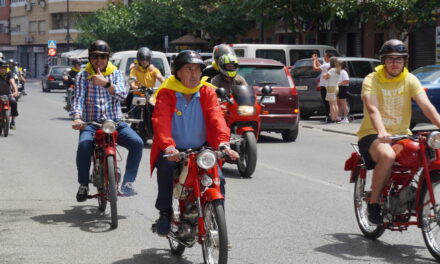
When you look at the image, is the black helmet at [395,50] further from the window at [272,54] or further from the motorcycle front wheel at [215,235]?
the window at [272,54]

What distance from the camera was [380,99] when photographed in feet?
24.2

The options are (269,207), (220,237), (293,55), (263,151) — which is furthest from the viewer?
(293,55)

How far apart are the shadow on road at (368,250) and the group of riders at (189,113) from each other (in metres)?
0.26

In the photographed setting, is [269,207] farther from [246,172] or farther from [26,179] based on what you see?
[26,179]

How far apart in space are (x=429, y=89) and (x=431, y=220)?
1293 centimetres

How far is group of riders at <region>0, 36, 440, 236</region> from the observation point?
21.8ft

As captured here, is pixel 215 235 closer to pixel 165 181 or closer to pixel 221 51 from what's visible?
pixel 165 181

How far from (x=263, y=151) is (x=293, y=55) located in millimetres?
11231

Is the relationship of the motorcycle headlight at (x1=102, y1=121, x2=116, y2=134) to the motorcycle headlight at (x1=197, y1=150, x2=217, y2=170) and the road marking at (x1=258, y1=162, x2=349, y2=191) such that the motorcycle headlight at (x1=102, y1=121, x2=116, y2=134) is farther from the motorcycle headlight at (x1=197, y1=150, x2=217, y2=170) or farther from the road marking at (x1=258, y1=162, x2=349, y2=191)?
the road marking at (x1=258, y1=162, x2=349, y2=191)

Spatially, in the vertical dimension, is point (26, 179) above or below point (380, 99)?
below

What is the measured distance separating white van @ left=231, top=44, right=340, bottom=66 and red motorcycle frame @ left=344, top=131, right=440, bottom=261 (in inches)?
701

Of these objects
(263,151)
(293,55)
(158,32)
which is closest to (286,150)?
(263,151)

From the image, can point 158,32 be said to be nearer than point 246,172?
No

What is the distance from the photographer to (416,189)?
705cm
